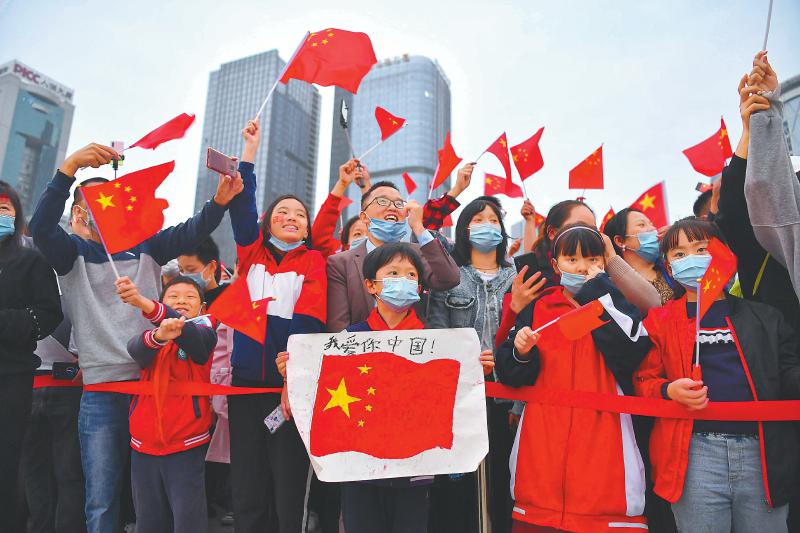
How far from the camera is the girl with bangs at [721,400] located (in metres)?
2.45

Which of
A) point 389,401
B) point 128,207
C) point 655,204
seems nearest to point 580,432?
point 389,401

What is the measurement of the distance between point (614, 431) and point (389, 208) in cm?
223

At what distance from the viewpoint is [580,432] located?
2.71 meters

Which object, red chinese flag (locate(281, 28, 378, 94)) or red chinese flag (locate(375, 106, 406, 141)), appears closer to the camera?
red chinese flag (locate(281, 28, 378, 94))

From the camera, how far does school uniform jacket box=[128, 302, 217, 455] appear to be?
3219mm

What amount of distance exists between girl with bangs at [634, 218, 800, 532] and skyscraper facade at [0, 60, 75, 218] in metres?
97.7

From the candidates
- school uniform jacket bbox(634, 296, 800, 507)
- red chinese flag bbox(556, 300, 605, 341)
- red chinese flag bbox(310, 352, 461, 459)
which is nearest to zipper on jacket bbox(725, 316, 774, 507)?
school uniform jacket bbox(634, 296, 800, 507)

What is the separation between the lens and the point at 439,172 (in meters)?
6.23

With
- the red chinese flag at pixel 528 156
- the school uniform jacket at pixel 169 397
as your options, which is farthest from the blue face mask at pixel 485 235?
the red chinese flag at pixel 528 156

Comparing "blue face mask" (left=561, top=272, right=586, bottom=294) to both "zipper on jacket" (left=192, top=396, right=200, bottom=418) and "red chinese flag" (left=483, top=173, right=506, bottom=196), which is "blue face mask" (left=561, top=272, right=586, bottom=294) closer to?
"zipper on jacket" (left=192, top=396, right=200, bottom=418)

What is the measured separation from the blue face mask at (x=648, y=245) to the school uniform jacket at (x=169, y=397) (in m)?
3.43

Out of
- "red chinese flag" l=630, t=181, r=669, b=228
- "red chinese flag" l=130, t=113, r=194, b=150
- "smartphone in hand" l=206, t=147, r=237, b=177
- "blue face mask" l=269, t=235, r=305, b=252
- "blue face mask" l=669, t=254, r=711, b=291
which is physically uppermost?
"red chinese flag" l=630, t=181, r=669, b=228

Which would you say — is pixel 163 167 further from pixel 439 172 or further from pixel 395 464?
pixel 439 172

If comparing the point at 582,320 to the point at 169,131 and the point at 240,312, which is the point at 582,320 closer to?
the point at 240,312
